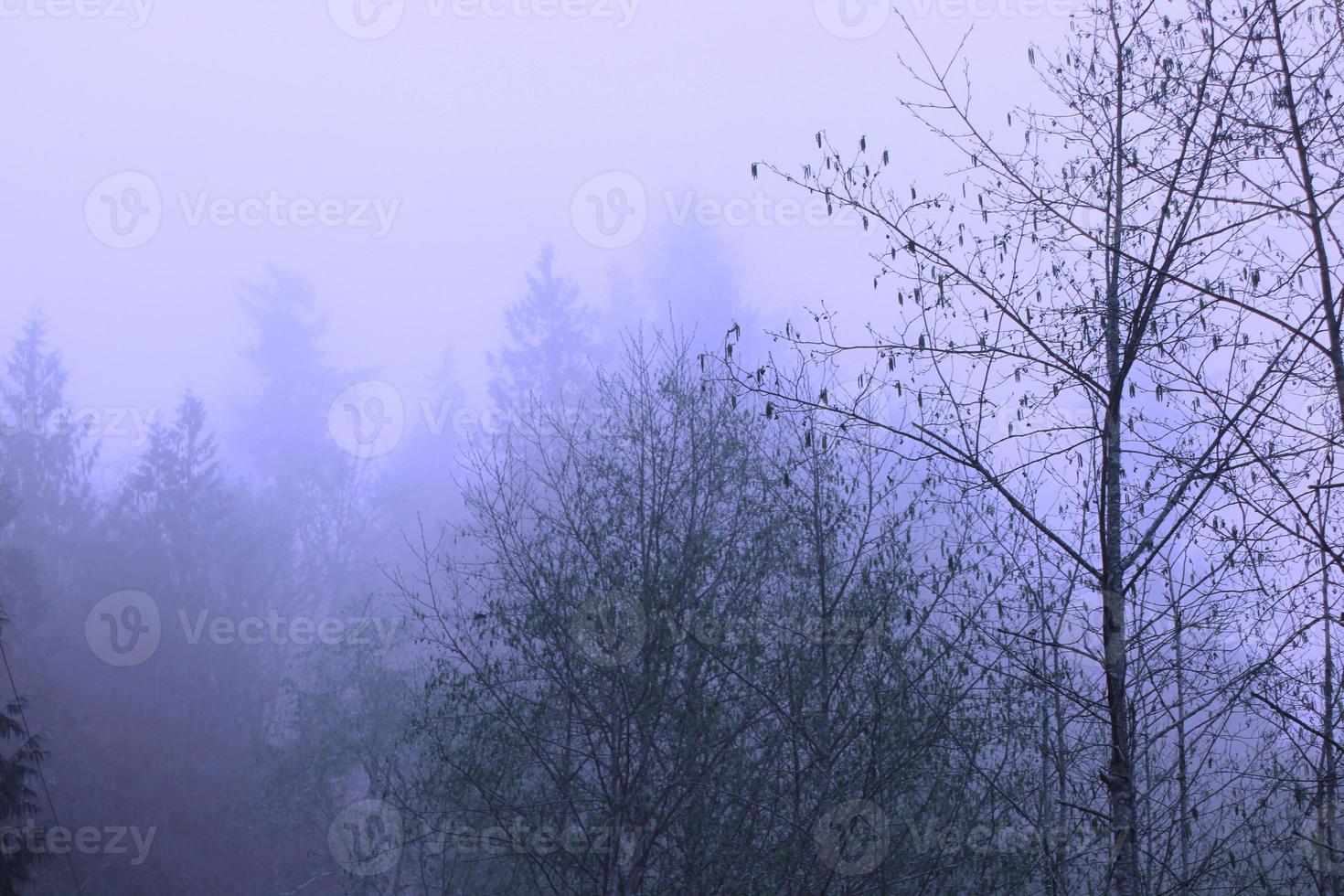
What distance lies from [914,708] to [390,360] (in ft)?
218

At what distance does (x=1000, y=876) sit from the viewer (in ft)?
25.1

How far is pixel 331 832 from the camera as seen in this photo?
61.5 ft

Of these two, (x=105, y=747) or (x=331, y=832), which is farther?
(x=105, y=747)

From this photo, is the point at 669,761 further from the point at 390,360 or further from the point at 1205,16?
the point at 390,360

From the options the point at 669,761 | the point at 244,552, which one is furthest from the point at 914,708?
the point at 244,552

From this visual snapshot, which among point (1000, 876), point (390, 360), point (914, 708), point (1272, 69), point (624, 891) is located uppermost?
point (390, 360)

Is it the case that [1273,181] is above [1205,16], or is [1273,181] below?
below

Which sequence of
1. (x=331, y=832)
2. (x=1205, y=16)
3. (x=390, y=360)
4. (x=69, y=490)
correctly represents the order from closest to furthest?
1. (x=1205, y=16)
2. (x=331, y=832)
3. (x=69, y=490)
4. (x=390, y=360)

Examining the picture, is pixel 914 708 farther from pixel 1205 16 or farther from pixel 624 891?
pixel 1205 16

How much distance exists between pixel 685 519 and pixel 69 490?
101 feet

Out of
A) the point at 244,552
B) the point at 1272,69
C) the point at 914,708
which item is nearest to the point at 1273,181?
the point at 1272,69

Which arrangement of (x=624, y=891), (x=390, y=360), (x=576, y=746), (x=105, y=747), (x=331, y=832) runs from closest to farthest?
(x=624, y=891), (x=576, y=746), (x=331, y=832), (x=105, y=747), (x=390, y=360)

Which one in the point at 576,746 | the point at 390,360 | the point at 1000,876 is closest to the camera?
the point at 1000,876

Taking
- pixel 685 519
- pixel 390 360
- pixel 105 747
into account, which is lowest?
pixel 105 747
